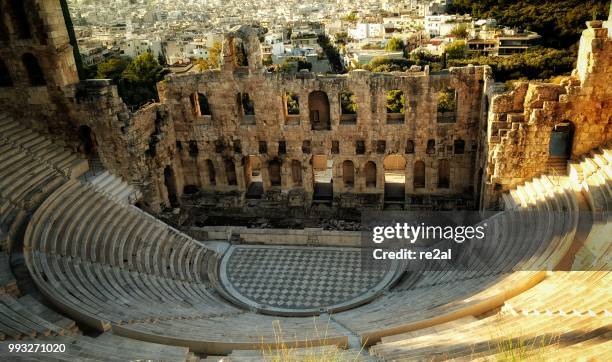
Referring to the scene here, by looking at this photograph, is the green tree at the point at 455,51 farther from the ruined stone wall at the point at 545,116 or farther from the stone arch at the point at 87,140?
the stone arch at the point at 87,140

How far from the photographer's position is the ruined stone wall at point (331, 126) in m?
22.6

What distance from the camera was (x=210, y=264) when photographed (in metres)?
20.7

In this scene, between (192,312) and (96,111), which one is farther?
(96,111)

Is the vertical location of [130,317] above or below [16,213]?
below

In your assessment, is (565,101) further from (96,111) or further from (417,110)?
(96,111)

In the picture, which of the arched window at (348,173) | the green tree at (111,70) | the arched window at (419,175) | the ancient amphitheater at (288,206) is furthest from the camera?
the green tree at (111,70)

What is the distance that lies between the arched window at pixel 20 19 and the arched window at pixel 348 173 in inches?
641

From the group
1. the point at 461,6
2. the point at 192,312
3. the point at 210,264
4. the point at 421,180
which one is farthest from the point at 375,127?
the point at 461,6

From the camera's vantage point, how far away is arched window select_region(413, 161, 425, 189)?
24.9 metres

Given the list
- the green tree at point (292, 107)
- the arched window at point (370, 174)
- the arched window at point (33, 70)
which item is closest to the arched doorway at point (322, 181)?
the arched window at point (370, 174)

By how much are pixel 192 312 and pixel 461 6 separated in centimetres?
8935

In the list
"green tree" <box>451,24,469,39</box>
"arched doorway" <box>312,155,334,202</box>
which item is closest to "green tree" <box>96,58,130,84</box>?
"arched doorway" <box>312,155,334,202</box>

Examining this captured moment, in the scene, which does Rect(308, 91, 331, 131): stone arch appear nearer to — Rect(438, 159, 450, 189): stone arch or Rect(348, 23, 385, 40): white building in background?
Rect(438, 159, 450, 189): stone arch

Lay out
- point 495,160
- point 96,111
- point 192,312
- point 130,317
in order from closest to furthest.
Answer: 1. point 130,317
2. point 192,312
3. point 495,160
4. point 96,111
